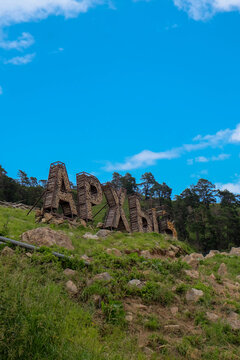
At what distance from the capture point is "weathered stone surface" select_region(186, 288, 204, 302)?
9523mm

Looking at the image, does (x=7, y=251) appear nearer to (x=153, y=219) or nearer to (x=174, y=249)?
(x=174, y=249)

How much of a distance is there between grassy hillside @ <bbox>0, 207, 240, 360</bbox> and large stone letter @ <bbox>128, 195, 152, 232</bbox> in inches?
450

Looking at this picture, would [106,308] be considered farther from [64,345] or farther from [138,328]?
[64,345]

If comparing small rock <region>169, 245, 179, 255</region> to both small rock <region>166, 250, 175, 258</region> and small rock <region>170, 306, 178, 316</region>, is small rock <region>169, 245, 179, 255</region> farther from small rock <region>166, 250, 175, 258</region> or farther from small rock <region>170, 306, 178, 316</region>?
small rock <region>170, 306, 178, 316</region>

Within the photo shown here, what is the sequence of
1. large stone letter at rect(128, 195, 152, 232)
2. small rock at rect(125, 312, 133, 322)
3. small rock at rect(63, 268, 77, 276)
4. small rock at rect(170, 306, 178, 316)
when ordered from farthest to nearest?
1. large stone letter at rect(128, 195, 152, 232)
2. small rock at rect(63, 268, 77, 276)
3. small rock at rect(170, 306, 178, 316)
4. small rock at rect(125, 312, 133, 322)

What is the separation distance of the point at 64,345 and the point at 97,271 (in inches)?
179

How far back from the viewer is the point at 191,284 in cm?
1095

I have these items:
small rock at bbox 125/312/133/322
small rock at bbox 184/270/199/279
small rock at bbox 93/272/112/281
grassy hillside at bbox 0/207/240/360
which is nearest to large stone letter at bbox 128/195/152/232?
small rock at bbox 184/270/199/279

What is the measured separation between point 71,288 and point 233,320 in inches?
178

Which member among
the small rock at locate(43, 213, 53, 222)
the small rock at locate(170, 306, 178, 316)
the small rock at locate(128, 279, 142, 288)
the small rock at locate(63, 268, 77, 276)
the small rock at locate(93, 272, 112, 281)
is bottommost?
the small rock at locate(170, 306, 178, 316)

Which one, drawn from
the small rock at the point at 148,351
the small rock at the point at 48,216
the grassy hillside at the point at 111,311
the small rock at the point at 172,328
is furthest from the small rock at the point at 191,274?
the small rock at the point at 48,216

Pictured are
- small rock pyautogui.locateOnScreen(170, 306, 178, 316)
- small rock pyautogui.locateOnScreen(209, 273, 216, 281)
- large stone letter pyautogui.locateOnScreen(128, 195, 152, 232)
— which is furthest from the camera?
large stone letter pyautogui.locateOnScreen(128, 195, 152, 232)

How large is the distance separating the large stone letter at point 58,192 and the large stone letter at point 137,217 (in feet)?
18.3

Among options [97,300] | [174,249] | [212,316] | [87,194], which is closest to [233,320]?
[212,316]
